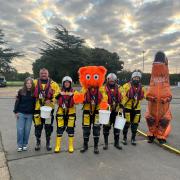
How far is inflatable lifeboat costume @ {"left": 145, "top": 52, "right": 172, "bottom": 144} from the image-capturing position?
277 inches

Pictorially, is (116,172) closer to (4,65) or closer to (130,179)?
(130,179)

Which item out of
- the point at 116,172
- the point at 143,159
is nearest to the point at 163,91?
the point at 143,159

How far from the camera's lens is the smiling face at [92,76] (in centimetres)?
619

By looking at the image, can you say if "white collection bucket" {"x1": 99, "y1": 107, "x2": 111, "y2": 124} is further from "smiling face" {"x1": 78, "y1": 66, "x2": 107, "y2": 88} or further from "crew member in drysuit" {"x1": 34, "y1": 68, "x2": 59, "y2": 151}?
"crew member in drysuit" {"x1": 34, "y1": 68, "x2": 59, "y2": 151}

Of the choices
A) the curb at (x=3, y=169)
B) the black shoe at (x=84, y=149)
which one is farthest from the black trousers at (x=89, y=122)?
the curb at (x=3, y=169)

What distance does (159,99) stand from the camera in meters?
7.02

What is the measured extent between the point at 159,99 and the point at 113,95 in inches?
55.1

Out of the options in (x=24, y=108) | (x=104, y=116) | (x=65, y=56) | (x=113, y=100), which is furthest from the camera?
(x=65, y=56)

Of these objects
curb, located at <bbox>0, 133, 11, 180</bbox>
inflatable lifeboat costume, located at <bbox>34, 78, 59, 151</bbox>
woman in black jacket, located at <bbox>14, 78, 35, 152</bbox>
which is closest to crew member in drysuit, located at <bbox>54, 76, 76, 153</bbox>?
inflatable lifeboat costume, located at <bbox>34, 78, 59, 151</bbox>

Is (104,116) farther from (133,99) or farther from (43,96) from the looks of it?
(43,96)

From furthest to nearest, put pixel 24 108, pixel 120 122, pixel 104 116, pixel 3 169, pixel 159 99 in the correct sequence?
pixel 159 99 → pixel 120 122 → pixel 24 108 → pixel 104 116 → pixel 3 169

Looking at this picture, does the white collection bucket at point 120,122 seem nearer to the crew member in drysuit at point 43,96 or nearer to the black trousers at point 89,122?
the black trousers at point 89,122

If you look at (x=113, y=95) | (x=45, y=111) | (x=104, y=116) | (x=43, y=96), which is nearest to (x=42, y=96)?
(x=43, y=96)

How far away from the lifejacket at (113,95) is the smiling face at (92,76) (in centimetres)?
35
